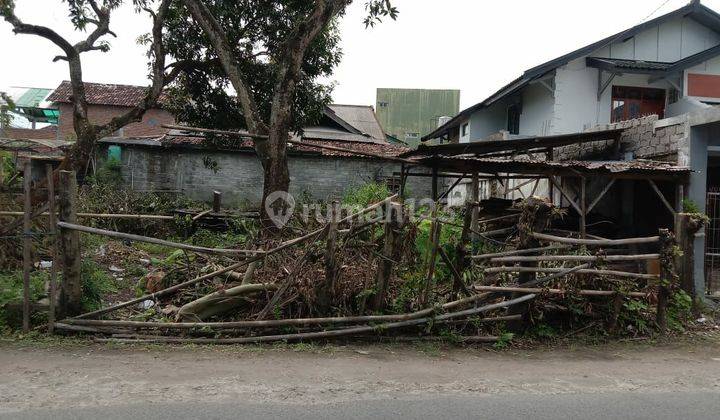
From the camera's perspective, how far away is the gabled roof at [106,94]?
32.2 m

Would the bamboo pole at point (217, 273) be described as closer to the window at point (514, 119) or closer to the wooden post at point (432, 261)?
the wooden post at point (432, 261)

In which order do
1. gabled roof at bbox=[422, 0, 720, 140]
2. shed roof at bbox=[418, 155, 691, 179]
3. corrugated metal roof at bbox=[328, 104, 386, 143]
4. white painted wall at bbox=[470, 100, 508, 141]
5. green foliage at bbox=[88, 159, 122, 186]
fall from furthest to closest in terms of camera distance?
corrugated metal roof at bbox=[328, 104, 386, 143]
white painted wall at bbox=[470, 100, 508, 141]
green foliage at bbox=[88, 159, 122, 186]
gabled roof at bbox=[422, 0, 720, 140]
shed roof at bbox=[418, 155, 691, 179]

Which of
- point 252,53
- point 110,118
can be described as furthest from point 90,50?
point 110,118

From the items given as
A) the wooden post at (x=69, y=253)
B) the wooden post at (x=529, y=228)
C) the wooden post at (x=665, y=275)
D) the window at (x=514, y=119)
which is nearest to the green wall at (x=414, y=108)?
the window at (x=514, y=119)

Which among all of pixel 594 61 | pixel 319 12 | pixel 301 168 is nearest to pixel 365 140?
pixel 301 168

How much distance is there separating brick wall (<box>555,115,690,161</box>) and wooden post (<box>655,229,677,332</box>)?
4.04 metres

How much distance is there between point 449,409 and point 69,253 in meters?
4.58

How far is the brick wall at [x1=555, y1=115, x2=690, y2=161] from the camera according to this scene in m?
10.1

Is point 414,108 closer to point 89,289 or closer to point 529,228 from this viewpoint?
point 529,228

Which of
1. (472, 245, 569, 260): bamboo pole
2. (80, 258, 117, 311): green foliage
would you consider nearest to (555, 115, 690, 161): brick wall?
(472, 245, 569, 260): bamboo pole

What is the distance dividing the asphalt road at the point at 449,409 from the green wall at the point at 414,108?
43.0 m

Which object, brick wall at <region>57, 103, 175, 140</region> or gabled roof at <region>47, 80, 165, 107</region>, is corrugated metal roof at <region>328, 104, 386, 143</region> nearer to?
brick wall at <region>57, 103, 175, 140</region>

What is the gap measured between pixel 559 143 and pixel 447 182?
8.70 m

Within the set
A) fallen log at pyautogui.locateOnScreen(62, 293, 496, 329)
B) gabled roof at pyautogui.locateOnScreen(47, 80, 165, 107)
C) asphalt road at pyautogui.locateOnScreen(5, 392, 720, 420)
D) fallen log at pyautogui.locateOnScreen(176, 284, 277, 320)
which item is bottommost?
asphalt road at pyautogui.locateOnScreen(5, 392, 720, 420)
